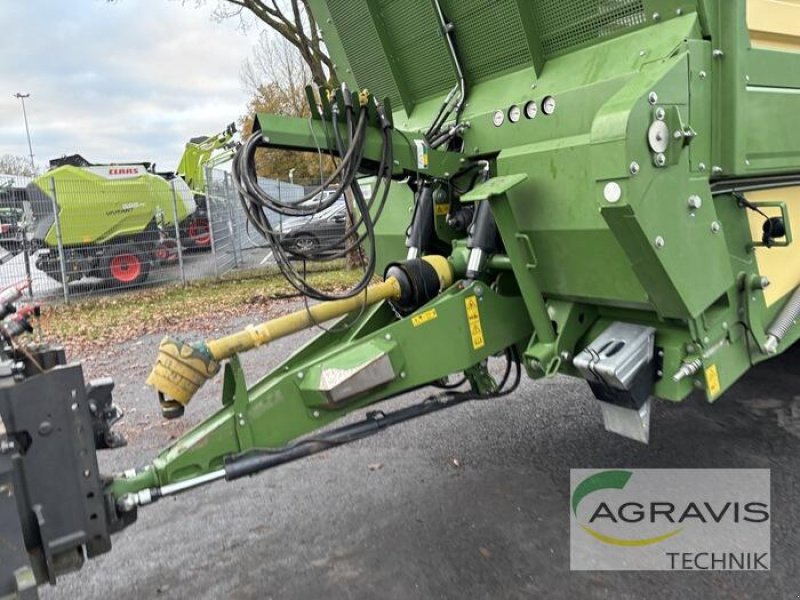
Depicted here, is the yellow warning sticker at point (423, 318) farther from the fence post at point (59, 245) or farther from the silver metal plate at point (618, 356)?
the fence post at point (59, 245)

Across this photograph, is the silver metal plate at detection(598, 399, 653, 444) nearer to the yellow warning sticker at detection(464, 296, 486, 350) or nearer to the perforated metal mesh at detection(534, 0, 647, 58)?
the yellow warning sticker at detection(464, 296, 486, 350)

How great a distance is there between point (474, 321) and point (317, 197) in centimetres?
83

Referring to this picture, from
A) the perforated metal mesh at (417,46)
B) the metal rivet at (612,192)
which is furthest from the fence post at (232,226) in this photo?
the metal rivet at (612,192)

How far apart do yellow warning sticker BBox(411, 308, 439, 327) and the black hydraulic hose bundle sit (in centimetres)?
24

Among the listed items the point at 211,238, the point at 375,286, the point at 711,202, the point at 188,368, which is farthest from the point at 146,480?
the point at 211,238

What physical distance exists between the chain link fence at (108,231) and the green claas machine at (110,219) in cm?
2

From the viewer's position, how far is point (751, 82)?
8.31ft

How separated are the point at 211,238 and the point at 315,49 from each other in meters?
3.97

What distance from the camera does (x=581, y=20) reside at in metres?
2.69

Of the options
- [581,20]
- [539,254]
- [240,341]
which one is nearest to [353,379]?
[240,341]

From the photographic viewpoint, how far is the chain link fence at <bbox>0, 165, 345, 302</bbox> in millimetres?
10398

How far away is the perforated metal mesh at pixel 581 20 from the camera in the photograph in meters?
2.53

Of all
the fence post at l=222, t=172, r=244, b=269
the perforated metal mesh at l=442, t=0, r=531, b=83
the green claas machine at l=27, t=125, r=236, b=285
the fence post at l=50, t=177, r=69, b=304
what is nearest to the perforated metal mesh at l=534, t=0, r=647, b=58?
the perforated metal mesh at l=442, t=0, r=531, b=83

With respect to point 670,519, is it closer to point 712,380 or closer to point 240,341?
point 712,380
